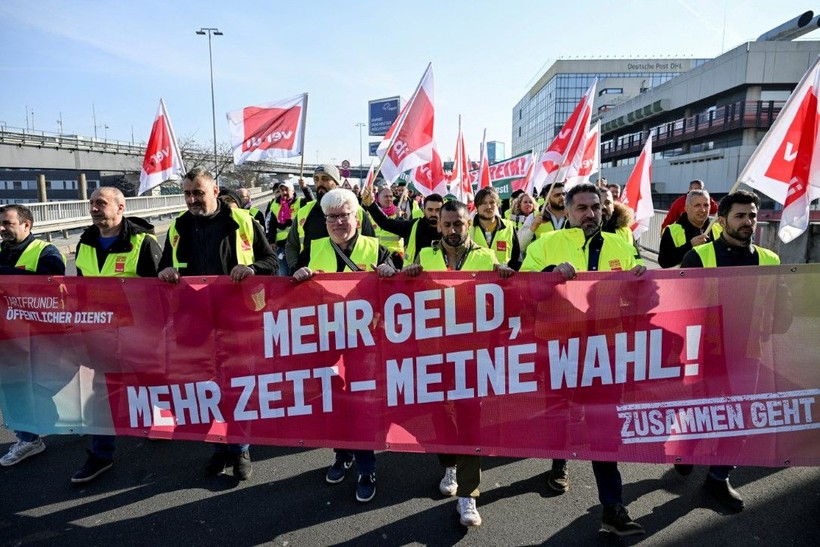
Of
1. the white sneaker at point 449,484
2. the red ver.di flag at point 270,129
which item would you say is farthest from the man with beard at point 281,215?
the white sneaker at point 449,484

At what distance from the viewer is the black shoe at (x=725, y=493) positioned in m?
3.16

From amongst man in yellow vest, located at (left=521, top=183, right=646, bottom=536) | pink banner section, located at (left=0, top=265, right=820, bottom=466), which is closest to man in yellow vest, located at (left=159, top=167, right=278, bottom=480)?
pink banner section, located at (left=0, top=265, right=820, bottom=466)

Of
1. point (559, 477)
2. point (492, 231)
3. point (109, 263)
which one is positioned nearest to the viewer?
point (559, 477)

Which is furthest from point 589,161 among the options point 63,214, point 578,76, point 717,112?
point 578,76

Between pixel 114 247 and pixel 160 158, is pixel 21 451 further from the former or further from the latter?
pixel 160 158

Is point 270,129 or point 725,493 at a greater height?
point 270,129

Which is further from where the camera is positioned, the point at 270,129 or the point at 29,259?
the point at 270,129

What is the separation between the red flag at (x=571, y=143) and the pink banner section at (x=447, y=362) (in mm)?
3236

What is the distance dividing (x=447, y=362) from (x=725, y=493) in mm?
1930

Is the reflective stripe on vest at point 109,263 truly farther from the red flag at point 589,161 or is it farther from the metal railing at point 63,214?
the metal railing at point 63,214

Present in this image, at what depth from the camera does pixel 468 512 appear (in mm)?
3059

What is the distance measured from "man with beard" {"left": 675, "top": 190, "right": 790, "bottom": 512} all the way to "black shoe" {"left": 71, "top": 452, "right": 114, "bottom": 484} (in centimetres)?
412

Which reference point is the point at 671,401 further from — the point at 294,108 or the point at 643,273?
the point at 294,108

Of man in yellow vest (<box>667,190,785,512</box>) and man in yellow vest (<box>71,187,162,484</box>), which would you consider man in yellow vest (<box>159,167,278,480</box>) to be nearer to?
man in yellow vest (<box>71,187,162,484</box>)
